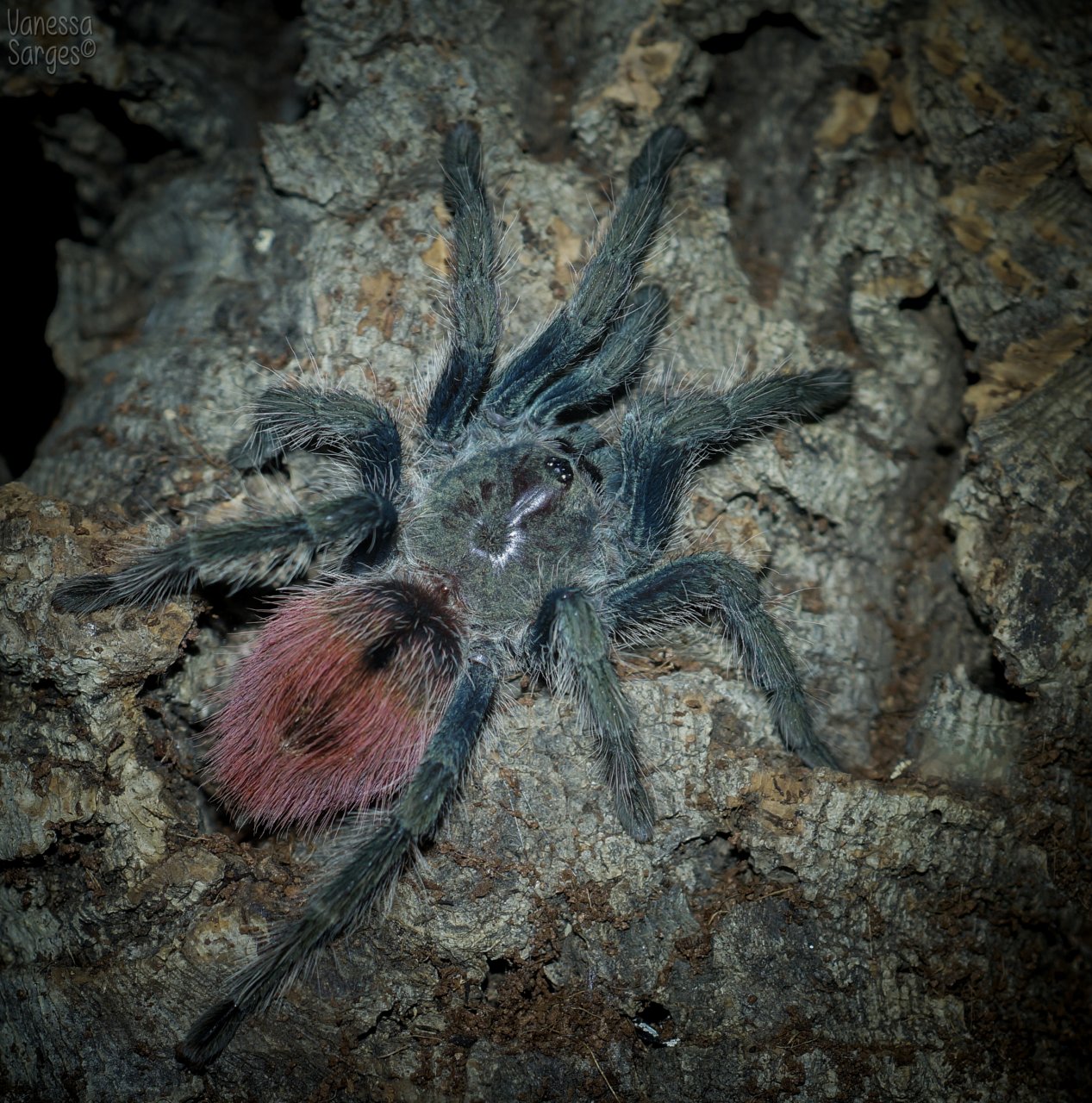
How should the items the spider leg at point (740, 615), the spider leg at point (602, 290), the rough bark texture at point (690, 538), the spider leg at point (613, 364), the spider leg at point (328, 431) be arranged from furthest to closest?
1. the spider leg at point (613, 364)
2. the spider leg at point (602, 290)
3. the spider leg at point (328, 431)
4. the spider leg at point (740, 615)
5. the rough bark texture at point (690, 538)

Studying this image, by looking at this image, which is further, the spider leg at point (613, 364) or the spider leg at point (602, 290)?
the spider leg at point (613, 364)

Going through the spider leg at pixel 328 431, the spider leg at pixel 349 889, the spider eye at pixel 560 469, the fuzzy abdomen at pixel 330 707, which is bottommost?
the spider leg at pixel 349 889

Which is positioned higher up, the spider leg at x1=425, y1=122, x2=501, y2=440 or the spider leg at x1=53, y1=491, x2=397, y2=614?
the spider leg at x1=425, y1=122, x2=501, y2=440

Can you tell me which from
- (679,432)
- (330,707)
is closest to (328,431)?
(330,707)

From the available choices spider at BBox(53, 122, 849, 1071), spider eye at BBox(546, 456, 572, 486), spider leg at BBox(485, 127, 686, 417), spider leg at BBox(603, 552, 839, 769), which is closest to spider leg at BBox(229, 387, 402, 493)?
spider at BBox(53, 122, 849, 1071)

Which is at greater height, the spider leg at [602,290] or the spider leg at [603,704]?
the spider leg at [602,290]

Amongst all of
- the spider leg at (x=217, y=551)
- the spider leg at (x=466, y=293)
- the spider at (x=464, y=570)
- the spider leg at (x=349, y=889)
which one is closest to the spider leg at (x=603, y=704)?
the spider at (x=464, y=570)

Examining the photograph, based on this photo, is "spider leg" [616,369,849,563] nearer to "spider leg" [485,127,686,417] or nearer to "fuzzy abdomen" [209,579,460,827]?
"spider leg" [485,127,686,417]

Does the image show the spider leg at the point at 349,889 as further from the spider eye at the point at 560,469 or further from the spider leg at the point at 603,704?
the spider eye at the point at 560,469

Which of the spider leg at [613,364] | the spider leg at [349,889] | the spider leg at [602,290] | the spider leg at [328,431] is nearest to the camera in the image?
the spider leg at [349,889]
